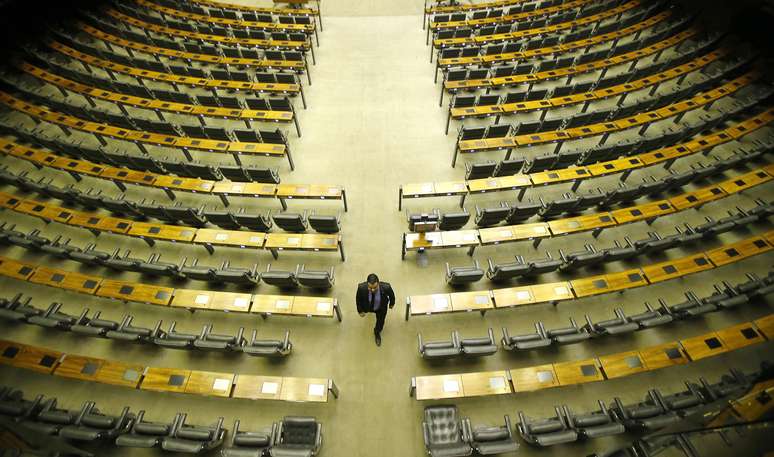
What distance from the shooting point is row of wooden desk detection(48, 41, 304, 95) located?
28.1 ft

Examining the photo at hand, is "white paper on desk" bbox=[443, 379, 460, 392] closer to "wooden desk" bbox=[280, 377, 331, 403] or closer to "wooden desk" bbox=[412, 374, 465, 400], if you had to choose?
"wooden desk" bbox=[412, 374, 465, 400]

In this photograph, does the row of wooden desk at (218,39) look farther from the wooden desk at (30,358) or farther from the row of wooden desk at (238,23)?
the wooden desk at (30,358)

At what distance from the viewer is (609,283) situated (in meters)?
5.21

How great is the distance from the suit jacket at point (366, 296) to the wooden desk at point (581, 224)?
11.3 ft

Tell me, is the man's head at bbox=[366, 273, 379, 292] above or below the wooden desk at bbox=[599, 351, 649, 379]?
above

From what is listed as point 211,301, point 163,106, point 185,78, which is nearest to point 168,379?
point 211,301

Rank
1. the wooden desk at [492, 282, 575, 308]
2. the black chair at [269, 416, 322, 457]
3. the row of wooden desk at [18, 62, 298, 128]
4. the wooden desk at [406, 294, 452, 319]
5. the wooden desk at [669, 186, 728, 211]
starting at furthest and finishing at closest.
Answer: the row of wooden desk at [18, 62, 298, 128] < the wooden desk at [669, 186, 728, 211] < the wooden desk at [492, 282, 575, 308] < the wooden desk at [406, 294, 452, 319] < the black chair at [269, 416, 322, 457]

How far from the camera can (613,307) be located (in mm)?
5535

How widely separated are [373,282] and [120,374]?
12.6ft

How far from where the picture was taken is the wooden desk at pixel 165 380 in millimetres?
4363

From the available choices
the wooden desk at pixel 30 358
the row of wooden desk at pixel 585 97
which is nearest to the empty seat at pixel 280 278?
the wooden desk at pixel 30 358

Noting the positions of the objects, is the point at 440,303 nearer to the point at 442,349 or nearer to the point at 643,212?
the point at 442,349

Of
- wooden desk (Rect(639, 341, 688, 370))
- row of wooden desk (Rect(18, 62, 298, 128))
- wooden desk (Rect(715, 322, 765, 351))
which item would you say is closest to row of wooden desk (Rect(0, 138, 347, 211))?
row of wooden desk (Rect(18, 62, 298, 128))

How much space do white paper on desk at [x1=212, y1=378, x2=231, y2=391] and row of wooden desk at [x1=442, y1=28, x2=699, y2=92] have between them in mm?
8174
